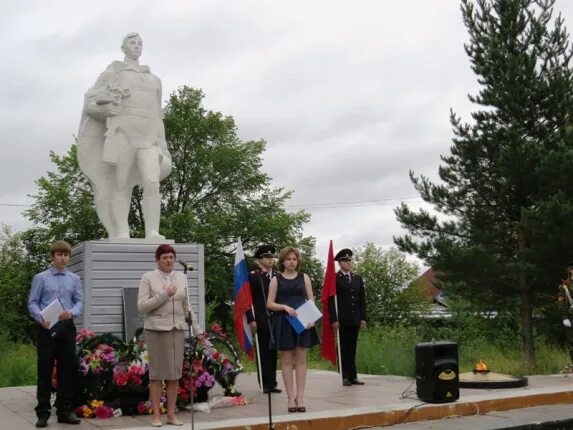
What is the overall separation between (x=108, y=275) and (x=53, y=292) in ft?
6.60

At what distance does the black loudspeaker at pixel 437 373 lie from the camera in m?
7.61

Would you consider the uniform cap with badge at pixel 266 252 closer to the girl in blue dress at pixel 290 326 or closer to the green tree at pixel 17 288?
the girl in blue dress at pixel 290 326

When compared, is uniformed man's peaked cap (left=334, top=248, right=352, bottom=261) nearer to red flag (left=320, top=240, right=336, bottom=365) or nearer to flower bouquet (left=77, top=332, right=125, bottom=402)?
red flag (left=320, top=240, right=336, bottom=365)

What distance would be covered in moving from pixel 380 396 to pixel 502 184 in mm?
11434

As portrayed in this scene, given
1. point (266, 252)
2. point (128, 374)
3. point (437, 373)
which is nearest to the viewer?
point (128, 374)

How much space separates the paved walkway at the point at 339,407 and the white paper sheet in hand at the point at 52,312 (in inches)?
36.6

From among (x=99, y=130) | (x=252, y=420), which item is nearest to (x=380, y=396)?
(x=252, y=420)

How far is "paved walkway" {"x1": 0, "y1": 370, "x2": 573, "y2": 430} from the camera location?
6629 millimetres

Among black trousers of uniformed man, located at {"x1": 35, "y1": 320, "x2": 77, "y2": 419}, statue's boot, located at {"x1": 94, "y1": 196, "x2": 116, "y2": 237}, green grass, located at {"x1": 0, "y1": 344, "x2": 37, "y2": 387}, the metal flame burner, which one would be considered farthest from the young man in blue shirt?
green grass, located at {"x1": 0, "y1": 344, "x2": 37, "y2": 387}

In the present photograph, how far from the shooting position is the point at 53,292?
6.70 m

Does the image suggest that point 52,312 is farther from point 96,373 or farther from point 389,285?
point 389,285

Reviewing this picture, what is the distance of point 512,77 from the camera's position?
18234 mm

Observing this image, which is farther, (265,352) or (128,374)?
(265,352)

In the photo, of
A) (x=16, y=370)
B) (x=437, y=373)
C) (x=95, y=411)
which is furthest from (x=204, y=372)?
(x=16, y=370)
